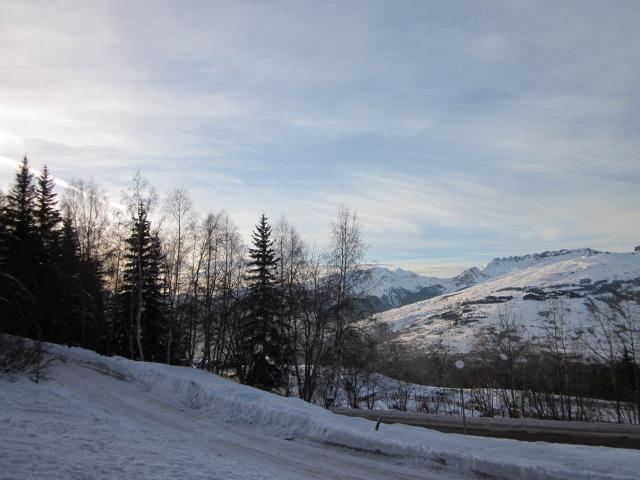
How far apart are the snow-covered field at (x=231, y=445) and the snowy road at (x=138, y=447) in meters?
0.03

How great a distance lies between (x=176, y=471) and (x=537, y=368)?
4313 centimetres

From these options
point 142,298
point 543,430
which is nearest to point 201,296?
point 142,298

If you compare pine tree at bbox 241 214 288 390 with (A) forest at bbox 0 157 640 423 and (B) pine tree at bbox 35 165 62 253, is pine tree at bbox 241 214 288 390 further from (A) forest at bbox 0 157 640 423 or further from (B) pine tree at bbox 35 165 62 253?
(B) pine tree at bbox 35 165 62 253

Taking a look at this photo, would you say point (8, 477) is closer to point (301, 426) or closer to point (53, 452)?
point (53, 452)

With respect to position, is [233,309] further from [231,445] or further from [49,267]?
[231,445]

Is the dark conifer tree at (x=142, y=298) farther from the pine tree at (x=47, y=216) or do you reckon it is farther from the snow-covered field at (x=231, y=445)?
the snow-covered field at (x=231, y=445)

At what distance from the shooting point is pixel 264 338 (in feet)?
109

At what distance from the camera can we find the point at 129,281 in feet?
119

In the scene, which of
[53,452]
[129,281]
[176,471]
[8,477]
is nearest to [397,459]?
[176,471]

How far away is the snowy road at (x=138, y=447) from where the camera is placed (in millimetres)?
7344

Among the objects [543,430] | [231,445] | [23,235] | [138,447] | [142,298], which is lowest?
[543,430]

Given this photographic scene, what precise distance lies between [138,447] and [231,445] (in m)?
3.47

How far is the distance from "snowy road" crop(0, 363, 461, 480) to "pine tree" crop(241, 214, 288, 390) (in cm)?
1527

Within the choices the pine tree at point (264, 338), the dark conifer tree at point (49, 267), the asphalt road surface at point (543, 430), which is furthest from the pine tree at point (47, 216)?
the asphalt road surface at point (543, 430)
